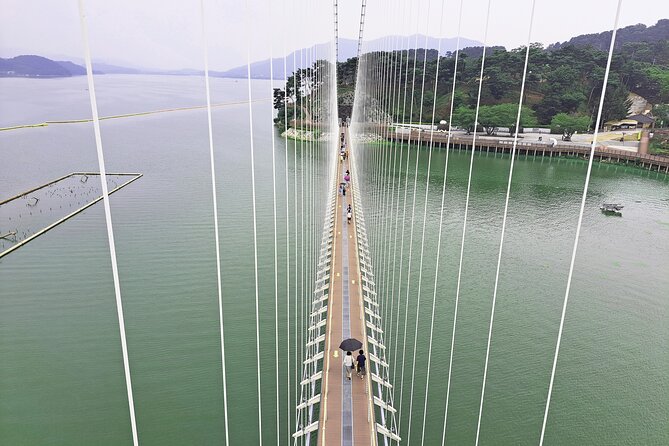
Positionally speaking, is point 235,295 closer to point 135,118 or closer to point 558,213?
point 558,213

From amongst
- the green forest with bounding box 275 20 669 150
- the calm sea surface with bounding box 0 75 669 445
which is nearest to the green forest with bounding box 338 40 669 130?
the green forest with bounding box 275 20 669 150

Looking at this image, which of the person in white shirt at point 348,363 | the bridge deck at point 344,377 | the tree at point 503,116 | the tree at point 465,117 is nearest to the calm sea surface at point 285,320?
the bridge deck at point 344,377

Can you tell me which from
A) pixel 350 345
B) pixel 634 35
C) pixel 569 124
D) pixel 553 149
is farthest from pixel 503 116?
pixel 634 35

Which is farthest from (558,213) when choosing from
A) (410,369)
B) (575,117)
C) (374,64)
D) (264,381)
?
(575,117)

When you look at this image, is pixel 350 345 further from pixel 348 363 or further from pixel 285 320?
pixel 285 320

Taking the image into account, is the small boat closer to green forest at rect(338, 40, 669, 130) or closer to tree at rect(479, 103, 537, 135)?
green forest at rect(338, 40, 669, 130)

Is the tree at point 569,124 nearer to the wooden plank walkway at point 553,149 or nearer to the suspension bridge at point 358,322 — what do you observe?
the wooden plank walkway at point 553,149

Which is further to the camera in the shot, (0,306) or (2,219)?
(2,219)
